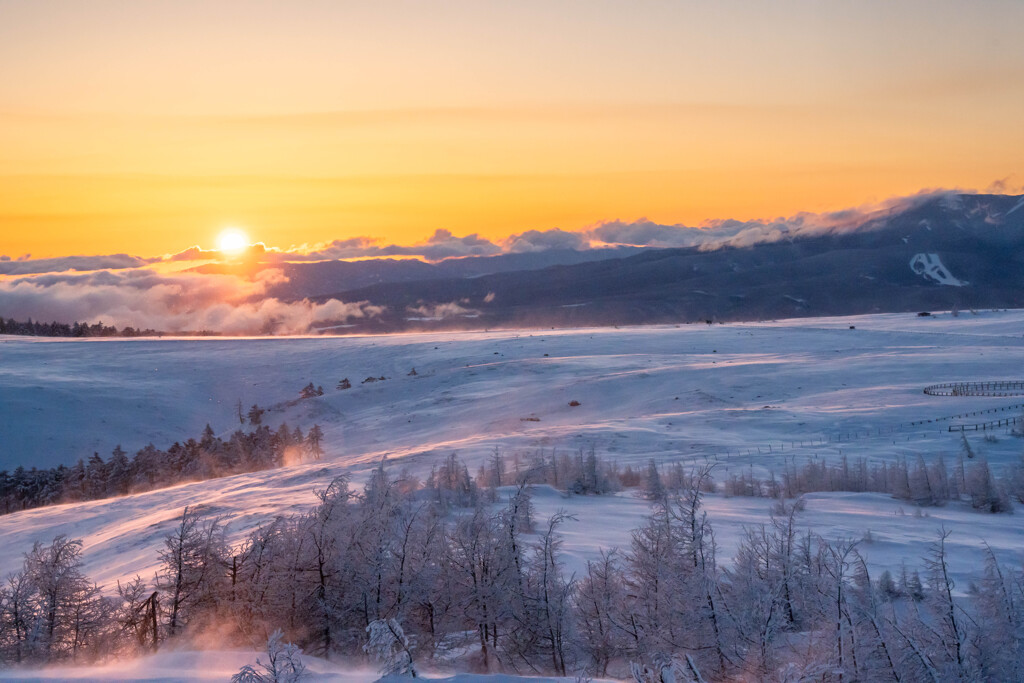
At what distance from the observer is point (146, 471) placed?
3347cm

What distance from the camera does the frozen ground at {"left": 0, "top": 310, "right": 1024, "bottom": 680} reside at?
17109 mm

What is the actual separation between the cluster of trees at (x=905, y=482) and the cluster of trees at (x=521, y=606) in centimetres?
995

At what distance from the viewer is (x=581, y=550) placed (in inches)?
506

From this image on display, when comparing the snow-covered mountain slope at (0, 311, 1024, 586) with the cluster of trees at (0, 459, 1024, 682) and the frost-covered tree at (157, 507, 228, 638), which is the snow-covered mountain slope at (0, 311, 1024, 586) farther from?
the frost-covered tree at (157, 507, 228, 638)

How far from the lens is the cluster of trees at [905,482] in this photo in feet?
59.2

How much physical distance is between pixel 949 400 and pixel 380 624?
32718 mm

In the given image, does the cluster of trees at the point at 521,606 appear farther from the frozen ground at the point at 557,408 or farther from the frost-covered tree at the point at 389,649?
the frozen ground at the point at 557,408

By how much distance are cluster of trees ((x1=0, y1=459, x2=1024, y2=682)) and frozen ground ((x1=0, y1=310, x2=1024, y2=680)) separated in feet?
8.38

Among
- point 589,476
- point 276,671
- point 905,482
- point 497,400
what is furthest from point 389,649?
point 497,400

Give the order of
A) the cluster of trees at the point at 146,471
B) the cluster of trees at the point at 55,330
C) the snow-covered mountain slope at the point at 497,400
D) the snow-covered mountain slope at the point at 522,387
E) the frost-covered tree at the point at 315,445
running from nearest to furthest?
the snow-covered mountain slope at the point at 497,400 → the cluster of trees at the point at 146,471 → the snow-covered mountain slope at the point at 522,387 → the frost-covered tree at the point at 315,445 → the cluster of trees at the point at 55,330

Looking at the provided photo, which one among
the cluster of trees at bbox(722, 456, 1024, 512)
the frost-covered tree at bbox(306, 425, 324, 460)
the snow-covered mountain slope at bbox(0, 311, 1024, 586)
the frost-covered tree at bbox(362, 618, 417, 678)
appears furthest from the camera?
the frost-covered tree at bbox(306, 425, 324, 460)

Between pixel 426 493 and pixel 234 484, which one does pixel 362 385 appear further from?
pixel 426 493

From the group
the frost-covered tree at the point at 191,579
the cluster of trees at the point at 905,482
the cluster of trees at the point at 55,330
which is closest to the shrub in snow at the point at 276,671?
the frost-covered tree at the point at 191,579

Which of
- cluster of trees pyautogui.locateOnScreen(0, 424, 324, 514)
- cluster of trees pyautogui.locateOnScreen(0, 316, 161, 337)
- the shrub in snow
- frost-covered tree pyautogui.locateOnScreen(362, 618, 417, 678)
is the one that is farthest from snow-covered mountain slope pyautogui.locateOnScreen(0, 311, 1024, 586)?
cluster of trees pyautogui.locateOnScreen(0, 316, 161, 337)
